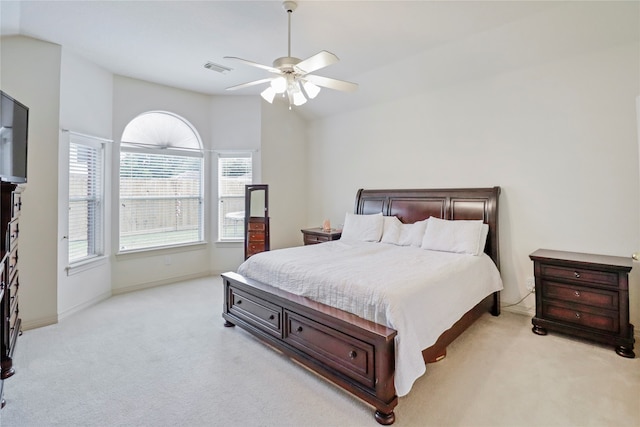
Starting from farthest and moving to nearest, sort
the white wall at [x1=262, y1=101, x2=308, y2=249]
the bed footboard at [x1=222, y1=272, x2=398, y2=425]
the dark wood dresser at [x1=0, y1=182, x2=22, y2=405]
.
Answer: the white wall at [x1=262, y1=101, x2=308, y2=249] → the dark wood dresser at [x1=0, y1=182, x2=22, y2=405] → the bed footboard at [x1=222, y1=272, x2=398, y2=425]

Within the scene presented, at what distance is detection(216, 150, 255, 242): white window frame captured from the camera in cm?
532

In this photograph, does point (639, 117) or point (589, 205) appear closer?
point (639, 117)

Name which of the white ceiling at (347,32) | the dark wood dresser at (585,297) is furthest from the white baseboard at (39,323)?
the dark wood dresser at (585,297)

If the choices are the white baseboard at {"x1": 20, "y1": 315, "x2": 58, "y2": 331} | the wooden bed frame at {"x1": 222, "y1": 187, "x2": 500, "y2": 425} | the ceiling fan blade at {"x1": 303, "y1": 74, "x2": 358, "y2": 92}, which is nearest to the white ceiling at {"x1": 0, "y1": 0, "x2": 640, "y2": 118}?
the ceiling fan blade at {"x1": 303, "y1": 74, "x2": 358, "y2": 92}

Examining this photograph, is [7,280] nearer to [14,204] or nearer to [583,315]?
[14,204]

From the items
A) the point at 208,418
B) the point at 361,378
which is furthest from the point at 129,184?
the point at 361,378

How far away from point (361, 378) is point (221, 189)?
413cm

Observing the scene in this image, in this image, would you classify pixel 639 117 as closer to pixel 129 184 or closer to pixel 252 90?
pixel 252 90

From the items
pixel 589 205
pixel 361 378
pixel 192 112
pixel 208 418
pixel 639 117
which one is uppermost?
pixel 192 112

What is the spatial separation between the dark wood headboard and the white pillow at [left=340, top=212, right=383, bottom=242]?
264 mm

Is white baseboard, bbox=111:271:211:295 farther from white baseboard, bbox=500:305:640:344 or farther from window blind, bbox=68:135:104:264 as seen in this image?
white baseboard, bbox=500:305:640:344

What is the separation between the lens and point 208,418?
1.92 metres

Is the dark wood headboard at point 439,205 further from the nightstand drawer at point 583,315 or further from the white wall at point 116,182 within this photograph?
the white wall at point 116,182

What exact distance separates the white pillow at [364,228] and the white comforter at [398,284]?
2.09 feet
